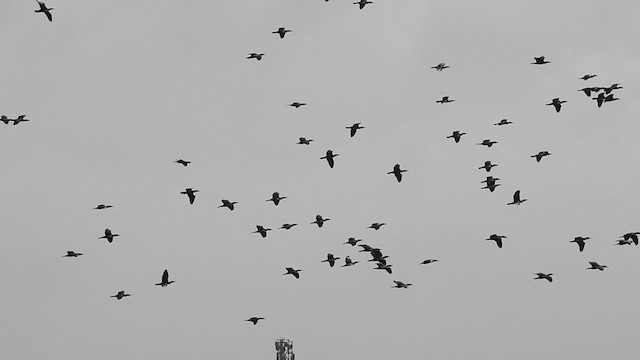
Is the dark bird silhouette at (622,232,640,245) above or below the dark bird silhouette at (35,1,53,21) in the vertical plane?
below

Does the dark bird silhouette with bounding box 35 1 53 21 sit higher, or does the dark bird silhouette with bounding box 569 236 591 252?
the dark bird silhouette with bounding box 35 1 53 21

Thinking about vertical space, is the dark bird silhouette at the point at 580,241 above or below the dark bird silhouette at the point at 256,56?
below

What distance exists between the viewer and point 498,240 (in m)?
99.1

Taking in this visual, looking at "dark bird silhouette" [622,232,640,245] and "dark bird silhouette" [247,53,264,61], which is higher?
"dark bird silhouette" [247,53,264,61]

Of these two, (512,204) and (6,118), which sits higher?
(6,118)

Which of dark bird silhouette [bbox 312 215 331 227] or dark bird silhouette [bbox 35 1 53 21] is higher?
dark bird silhouette [bbox 35 1 53 21]

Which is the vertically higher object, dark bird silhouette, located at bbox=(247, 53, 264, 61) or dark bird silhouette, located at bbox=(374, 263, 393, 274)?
dark bird silhouette, located at bbox=(247, 53, 264, 61)

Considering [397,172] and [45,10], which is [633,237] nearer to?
[397,172]

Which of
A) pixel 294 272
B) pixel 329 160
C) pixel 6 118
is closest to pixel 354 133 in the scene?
pixel 329 160

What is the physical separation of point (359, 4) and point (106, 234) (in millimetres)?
26292

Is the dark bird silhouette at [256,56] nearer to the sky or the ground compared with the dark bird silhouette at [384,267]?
nearer to the sky

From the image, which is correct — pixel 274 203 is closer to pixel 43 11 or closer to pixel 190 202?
Answer: pixel 190 202

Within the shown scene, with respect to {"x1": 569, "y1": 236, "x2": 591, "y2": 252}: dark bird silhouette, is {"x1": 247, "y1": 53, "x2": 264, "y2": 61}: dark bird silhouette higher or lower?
higher

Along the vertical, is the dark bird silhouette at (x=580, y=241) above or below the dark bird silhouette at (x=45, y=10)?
below
